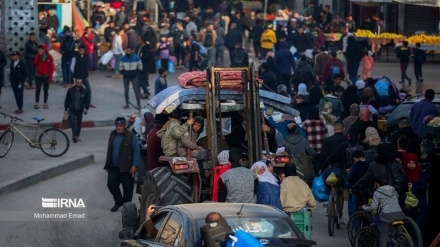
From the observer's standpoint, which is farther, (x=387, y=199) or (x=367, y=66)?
(x=367, y=66)

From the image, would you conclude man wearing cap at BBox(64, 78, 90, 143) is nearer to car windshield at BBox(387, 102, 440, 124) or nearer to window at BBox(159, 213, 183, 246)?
car windshield at BBox(387, 102, 440, 124)

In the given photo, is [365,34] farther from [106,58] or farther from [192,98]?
[192,98]

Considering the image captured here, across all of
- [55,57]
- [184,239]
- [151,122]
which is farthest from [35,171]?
[55,57]

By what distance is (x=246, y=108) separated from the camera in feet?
56.7

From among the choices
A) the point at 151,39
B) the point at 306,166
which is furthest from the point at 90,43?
the point at 306,166

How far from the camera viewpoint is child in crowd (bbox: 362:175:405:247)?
50.9 ft

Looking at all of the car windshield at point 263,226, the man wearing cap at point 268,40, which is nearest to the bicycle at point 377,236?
the car windshield at point 263,226

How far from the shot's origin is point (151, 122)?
22422 millimetres

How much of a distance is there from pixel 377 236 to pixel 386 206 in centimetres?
52

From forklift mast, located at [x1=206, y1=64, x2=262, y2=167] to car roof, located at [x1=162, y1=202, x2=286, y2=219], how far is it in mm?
4112

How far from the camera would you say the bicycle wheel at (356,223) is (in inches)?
646

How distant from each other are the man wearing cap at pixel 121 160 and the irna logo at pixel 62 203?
1042 millimetres

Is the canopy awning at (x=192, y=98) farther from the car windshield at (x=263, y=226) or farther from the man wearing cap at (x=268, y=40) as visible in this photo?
the man wearing cap at (x=268, y=40)

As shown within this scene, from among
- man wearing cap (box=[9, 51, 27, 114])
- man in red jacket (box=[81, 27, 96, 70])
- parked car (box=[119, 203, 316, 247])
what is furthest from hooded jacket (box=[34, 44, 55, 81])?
parked car (box=[119, 203, 316, 247])
